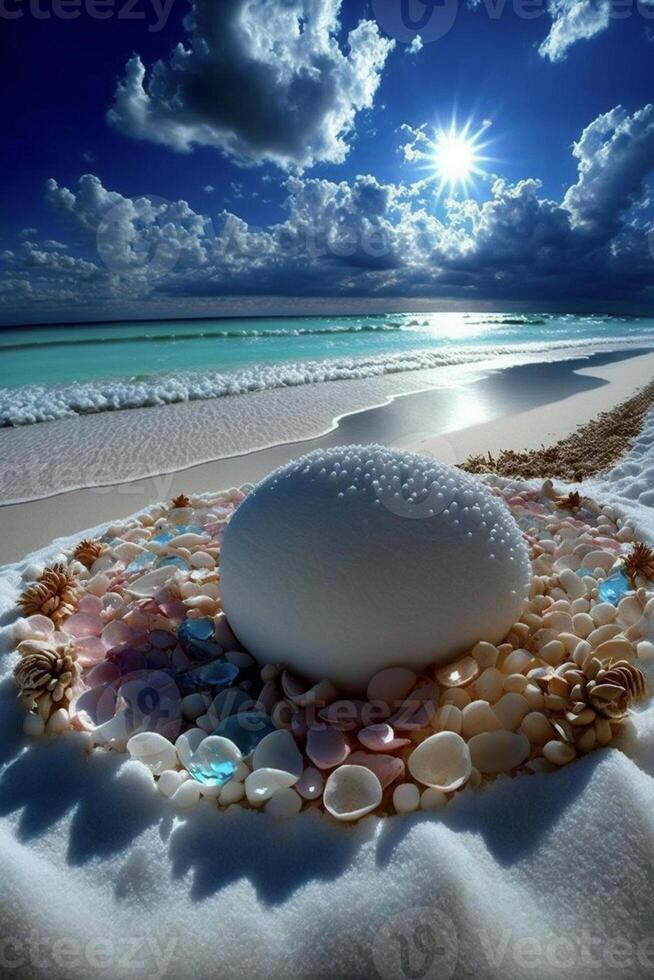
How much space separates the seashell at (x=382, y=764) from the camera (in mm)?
1413

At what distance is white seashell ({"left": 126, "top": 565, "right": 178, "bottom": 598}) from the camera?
2.23 m

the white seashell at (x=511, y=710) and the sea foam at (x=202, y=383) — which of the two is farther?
the sea foam at (x=202, y=383)

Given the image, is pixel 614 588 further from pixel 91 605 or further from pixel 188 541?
pixel 91 605

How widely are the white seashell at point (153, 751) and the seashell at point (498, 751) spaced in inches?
32.4

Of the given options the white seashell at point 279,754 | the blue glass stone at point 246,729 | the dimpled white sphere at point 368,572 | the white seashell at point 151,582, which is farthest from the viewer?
the white seashell at point 151,582

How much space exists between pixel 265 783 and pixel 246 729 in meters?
0.22

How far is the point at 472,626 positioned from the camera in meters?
1.75

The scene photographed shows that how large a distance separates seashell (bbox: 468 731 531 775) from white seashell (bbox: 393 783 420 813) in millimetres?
187

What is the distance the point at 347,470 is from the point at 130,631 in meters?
1.03

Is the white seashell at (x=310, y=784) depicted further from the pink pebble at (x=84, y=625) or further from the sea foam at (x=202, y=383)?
the sea foam at (x=202, y=383)

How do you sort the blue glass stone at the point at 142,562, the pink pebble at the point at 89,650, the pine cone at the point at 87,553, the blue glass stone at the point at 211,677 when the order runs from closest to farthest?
the blue glass stone at the point at 211,677
the pink pebble at the point at 89,650
the blue glass stone at the point at 142,562
the pine cone at the point at 87,553

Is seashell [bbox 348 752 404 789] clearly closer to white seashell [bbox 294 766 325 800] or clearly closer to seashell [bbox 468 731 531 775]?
white seashell [bbox 294 766 325 800]

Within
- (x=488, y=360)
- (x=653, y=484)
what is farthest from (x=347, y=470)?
(x=488, y=360)

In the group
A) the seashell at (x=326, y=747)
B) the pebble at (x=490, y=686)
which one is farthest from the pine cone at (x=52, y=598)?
the pebble at (x=490, y=686)
